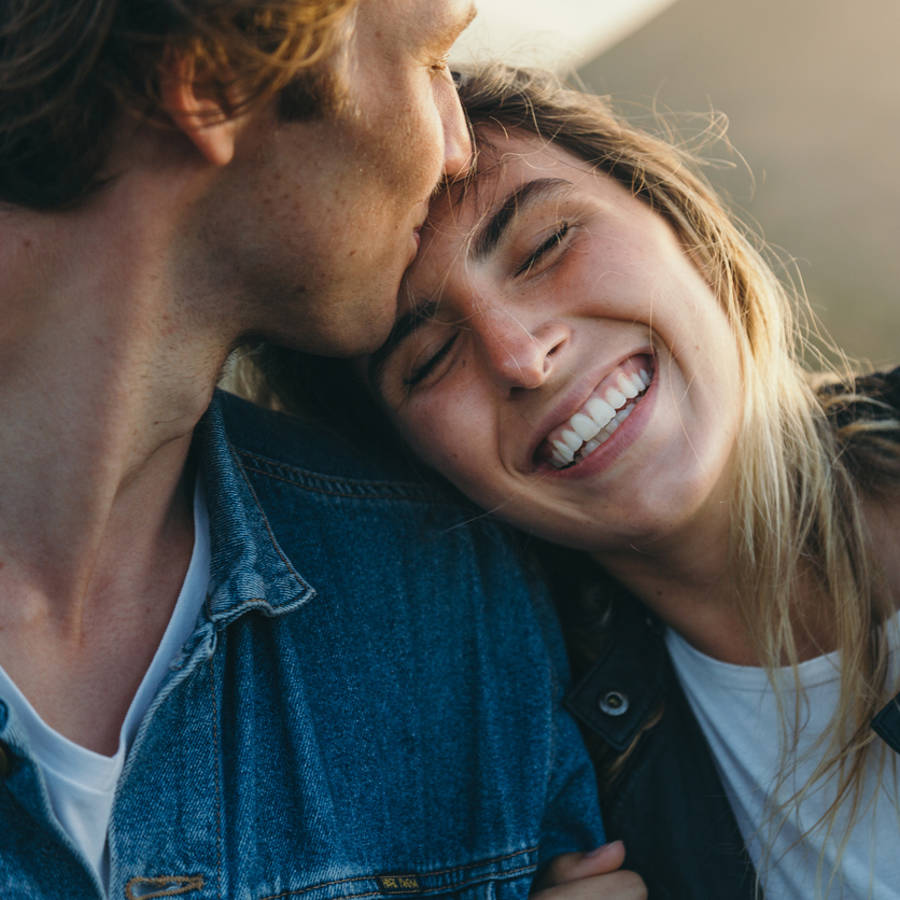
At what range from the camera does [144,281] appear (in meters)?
1.37

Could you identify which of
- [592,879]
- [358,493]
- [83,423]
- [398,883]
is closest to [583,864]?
[592,879]

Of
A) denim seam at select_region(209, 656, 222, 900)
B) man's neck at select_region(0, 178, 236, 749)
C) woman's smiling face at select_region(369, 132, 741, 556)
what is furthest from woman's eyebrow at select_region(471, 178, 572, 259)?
denim seam at select_region(209, 656, 222, 900)

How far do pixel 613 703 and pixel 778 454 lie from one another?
58 centimetres

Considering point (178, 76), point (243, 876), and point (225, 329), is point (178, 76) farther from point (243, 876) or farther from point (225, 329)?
point (243, 876)

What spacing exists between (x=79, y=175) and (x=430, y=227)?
584 millimetres

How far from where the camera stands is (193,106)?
1.27 metres

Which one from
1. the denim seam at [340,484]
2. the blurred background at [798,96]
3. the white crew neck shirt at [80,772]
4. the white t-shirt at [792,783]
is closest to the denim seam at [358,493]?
the denim seam at [340,484]

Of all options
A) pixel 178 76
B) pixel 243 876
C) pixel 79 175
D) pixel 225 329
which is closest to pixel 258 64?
pixel 178 76

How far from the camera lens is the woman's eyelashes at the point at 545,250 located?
1649 millimetres

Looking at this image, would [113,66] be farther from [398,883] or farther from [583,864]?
[583,864]

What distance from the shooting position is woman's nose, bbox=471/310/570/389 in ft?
5.15

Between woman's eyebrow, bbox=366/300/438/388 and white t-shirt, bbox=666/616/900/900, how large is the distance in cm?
83

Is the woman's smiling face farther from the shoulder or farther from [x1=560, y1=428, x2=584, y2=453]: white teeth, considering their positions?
the shoulder

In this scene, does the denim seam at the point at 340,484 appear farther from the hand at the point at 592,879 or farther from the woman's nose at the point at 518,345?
the hand at the point at 592,879
